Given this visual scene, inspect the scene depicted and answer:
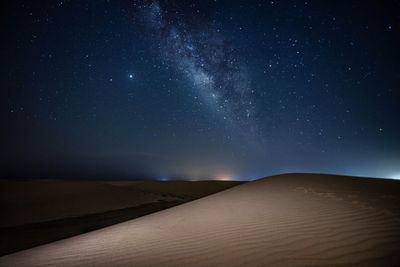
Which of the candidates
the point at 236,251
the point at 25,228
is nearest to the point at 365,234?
the point at 236,251

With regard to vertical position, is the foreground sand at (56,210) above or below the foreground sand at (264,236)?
below

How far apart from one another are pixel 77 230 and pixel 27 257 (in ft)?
14.9

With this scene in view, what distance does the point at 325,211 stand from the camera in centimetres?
511

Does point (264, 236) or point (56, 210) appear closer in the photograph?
point (264, 236)

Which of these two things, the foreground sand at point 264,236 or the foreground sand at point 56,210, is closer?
the foreground sand at point 264,236

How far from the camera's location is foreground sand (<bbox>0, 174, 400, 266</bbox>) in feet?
10.3

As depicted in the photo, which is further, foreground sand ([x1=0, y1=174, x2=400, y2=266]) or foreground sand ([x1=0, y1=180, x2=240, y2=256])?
foreground sand ([x1=0, y1=180, x2=240, y2=256])

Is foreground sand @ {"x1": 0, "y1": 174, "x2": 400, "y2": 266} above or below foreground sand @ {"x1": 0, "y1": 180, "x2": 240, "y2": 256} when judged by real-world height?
above

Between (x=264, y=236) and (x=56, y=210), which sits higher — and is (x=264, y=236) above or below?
above

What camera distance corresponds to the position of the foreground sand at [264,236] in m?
3.13

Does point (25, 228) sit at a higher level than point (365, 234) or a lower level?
lower

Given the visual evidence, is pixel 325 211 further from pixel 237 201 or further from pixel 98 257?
pixel 98 257

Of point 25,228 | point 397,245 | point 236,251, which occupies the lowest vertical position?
point 25,228

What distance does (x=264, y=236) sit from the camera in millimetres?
3998
